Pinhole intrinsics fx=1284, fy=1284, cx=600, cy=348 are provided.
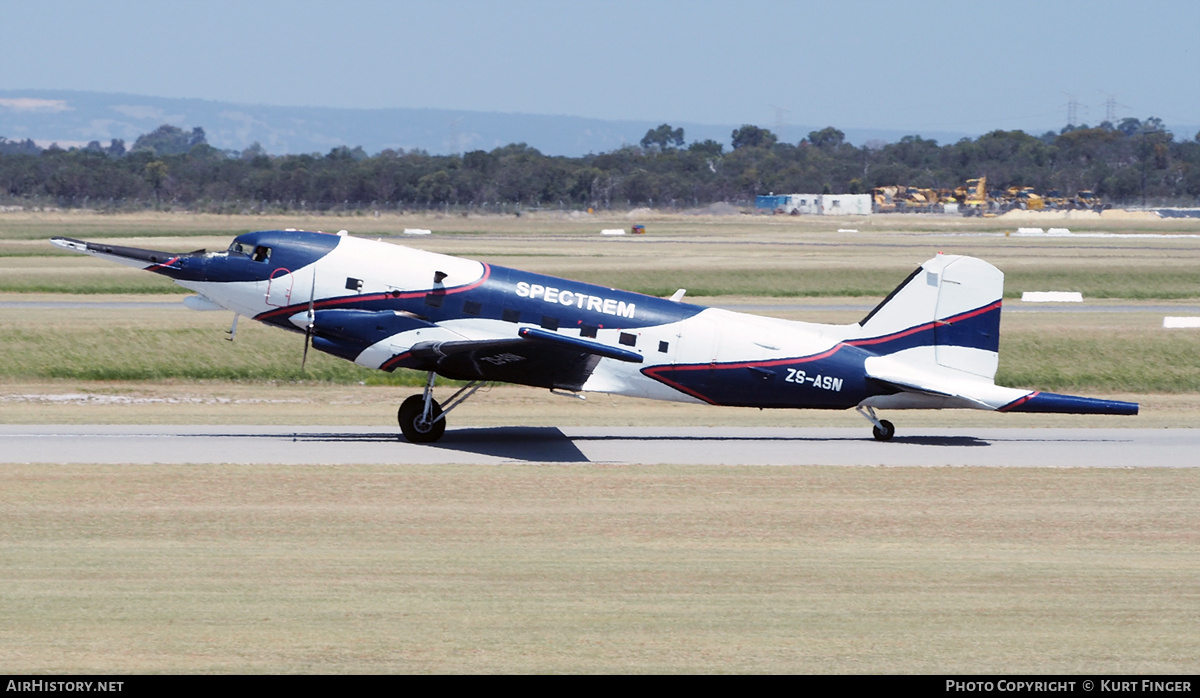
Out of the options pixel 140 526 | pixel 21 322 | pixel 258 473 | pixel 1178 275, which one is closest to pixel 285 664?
pixel 140 526

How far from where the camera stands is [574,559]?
1583 cm

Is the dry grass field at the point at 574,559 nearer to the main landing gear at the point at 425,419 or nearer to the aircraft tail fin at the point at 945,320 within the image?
the main landing gear at the point at 425,419

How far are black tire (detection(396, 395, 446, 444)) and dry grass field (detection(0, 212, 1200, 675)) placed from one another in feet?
9.94

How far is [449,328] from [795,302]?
3540 cm

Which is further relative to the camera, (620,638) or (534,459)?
(534,459)

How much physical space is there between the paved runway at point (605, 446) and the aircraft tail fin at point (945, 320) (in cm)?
189

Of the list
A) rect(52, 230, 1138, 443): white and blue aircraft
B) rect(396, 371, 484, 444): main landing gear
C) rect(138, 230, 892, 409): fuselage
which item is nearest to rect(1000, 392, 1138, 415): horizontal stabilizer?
rect(52, 230, 1138, 443): white and blue aircraft

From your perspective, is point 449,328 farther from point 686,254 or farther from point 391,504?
point 686,254

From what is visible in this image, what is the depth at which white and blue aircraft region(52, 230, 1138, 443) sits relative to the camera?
24.5 m

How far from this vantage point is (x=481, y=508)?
1891 cm

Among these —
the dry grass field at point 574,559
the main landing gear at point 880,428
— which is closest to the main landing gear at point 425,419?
the dry grass field at point 574,559

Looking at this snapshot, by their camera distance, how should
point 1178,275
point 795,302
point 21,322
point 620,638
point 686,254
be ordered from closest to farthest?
point 620,638 → point 21,322 → point 795,302 → point 1178,275 → point 686,254

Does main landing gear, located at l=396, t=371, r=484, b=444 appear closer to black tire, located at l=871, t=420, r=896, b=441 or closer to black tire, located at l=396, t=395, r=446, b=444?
black tire, located at l=396, t=395, r=446, b=444

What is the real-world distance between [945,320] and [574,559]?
1253 cm
